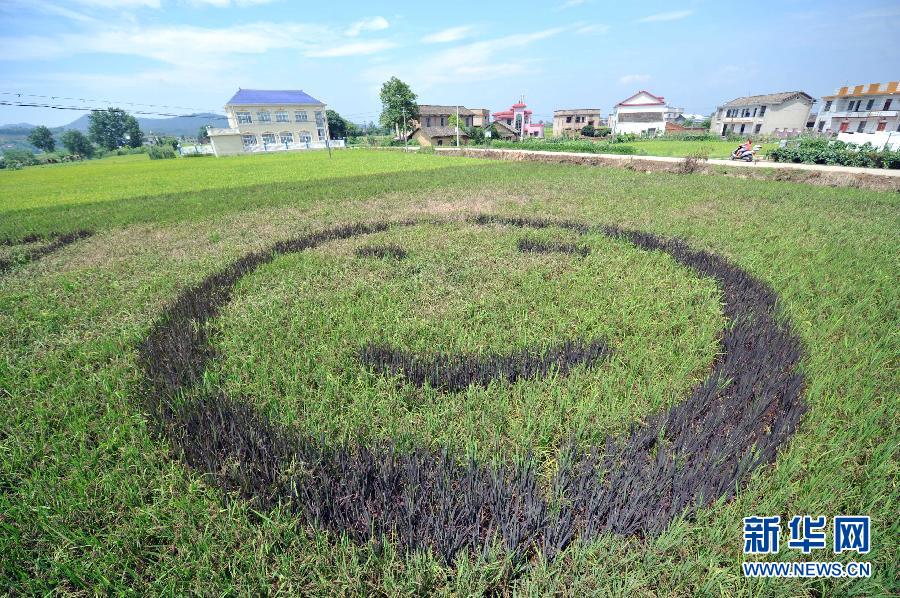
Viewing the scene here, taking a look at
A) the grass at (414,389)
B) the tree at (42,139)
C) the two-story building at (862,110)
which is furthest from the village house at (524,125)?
the tree at (42,139)

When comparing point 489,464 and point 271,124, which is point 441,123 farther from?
point 489,464

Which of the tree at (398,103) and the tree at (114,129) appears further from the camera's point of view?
the tree at (114,129)

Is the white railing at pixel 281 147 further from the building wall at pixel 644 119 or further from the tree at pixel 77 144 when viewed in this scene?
the tree at pixel 77 144

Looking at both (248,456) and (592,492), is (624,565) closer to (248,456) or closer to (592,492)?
(592,492)

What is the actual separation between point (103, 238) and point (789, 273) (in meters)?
13.0

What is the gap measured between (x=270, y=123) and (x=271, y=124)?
0.57 feet

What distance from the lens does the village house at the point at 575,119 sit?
63.5m

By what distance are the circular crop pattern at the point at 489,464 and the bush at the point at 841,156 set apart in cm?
1786

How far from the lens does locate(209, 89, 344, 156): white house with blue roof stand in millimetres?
51812

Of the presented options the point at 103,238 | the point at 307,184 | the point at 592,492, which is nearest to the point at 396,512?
the point at 592,492

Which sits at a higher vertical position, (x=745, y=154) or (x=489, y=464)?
(x=745, y=154)

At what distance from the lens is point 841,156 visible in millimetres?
16297

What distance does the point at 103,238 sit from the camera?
28.6 feet

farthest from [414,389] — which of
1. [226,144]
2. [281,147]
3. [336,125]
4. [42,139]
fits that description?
[42,139]
